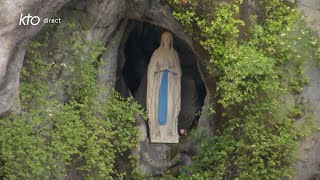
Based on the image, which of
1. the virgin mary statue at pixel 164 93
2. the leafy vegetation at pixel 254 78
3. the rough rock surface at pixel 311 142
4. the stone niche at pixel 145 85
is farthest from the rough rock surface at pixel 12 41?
the rough rock surface at pixel 311 142

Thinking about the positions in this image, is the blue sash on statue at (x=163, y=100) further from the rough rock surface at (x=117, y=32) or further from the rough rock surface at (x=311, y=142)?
the rough rock surface at (x=311, y=142)

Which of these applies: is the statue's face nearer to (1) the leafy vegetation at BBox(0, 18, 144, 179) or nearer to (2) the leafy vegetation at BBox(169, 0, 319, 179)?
(2) the leafy vegetation at BBox(169, 0, 319, 179)

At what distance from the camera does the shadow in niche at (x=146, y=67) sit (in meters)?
12.0

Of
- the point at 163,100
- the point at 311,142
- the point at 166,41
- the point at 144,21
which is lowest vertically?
the point at 311,142

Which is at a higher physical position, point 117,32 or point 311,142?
point 117,32

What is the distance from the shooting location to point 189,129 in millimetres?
11750

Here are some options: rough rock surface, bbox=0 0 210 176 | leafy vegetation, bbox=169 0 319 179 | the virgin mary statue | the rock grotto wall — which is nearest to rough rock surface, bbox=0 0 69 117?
rough rock surface, bbox=0 0 210 176

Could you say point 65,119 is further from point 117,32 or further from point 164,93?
point 164,93

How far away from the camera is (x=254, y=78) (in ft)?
34.0

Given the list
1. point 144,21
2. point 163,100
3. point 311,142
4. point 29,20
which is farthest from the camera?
point 163,100

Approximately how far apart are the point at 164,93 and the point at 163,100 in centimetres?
11

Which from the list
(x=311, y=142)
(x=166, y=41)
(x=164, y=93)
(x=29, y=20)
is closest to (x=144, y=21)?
(x=166, y=41)

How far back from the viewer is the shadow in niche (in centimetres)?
1202

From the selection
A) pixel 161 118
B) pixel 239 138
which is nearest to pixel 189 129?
pixel 161 118
